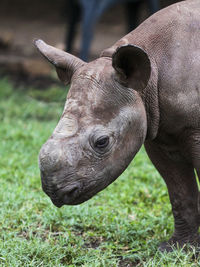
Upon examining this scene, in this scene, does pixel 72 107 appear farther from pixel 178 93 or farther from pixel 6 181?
pixel 6 181

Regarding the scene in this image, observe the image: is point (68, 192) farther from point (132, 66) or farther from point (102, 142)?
point (132, 66)

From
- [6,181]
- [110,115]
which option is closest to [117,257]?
[110,115]

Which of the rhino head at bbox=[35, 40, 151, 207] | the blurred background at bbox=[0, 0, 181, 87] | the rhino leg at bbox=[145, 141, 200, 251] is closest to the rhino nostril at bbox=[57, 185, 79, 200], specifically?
the rhino head at bbox=[35, 40, 151, 207]

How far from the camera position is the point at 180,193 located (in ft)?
14.5

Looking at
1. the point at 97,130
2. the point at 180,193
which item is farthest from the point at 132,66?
the point at 180,193

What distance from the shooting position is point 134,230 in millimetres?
4844

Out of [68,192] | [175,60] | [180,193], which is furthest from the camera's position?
[180,193]

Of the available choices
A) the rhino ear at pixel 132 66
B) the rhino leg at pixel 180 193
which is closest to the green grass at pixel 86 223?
the rhino leg at pixel 180 193

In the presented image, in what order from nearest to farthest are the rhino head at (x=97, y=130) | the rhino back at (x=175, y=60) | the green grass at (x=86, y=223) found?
1. the rhino head at (x=97, y=130)
2. the rhino back at (x=175, y=60)
3. the green grass at (x=86, y=223)

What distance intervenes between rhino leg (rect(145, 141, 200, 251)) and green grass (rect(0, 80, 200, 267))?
7.9 inches

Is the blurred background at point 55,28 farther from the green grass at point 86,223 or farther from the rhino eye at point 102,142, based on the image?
the rhino eye at point 102,142

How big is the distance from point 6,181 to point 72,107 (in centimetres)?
284

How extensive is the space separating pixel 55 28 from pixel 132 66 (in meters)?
12.1

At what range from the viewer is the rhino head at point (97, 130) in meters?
3.36
